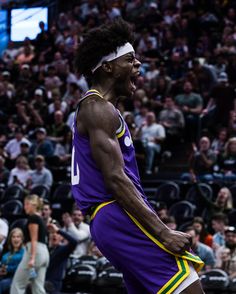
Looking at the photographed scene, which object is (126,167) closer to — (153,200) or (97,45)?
(97,45)

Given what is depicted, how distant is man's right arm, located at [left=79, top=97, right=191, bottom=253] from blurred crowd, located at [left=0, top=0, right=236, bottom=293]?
706 cm

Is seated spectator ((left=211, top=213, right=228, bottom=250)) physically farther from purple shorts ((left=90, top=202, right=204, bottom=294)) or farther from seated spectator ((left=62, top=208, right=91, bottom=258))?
purple shorts ((left=90, top=202, right=204, bottom=294))

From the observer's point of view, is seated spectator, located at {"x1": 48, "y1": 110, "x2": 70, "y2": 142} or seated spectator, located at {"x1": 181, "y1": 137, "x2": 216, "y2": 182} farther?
seated spectator, located at {"x1": 48, "y1": 110, "x2": 70, "y2": 142}

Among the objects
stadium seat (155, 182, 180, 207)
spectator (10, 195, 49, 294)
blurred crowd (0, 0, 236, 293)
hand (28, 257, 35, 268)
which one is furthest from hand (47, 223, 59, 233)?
stadium seat (155, 182, 180, 207)

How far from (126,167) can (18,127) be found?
46.6ft

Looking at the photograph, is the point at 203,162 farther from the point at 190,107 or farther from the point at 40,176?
the point at 40,176

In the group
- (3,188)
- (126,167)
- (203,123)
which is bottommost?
(3,188)

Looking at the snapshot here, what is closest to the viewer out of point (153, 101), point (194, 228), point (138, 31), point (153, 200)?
point (194, 228)

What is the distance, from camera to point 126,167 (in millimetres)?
5172

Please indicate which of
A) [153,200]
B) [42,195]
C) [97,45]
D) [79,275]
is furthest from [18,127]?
[97,45]

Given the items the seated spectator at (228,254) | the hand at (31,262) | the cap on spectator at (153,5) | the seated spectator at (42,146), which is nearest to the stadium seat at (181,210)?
the seated spectator at (228,254)

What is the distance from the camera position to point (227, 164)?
15594 millimetres

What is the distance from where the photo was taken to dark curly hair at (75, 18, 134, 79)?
5.25 meters

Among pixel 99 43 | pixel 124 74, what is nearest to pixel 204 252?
pixel 124 74
